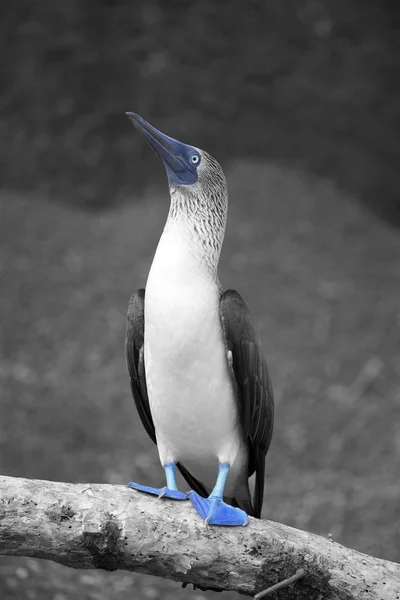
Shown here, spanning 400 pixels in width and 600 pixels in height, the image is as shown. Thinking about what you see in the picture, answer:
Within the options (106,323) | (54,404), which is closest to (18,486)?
(54,404)

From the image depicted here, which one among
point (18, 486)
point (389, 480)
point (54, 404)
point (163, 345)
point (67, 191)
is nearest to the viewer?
point (18, 486)

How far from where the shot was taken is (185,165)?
3.51 metres

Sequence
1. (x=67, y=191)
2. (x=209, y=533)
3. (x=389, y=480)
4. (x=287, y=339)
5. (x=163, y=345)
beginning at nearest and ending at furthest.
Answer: (x=209, y=533), (x=163, y=345), (x=389, y=480), (x=287, y=339), (x=67, y=191)

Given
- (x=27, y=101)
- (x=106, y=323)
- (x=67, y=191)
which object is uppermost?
(x=27, y=101)

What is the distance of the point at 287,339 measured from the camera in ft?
21.8

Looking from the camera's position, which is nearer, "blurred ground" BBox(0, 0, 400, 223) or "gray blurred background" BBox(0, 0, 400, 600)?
"gray blurred background" BBox(0, 0, 400, 600)

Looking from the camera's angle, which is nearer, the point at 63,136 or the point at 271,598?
the point at 271,598

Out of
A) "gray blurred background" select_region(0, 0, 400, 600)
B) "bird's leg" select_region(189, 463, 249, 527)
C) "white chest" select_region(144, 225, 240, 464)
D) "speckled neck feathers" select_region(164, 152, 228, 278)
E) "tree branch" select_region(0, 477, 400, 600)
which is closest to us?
"tree branch" select_region(0, 477, 400, 600)

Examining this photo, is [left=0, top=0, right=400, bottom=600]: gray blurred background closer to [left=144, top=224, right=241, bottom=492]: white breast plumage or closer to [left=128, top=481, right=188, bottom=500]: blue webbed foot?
[left=144, top=224, right=241, bottom=492]: white breast plumage

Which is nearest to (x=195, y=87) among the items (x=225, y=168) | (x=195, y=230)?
(x=225, y=168)

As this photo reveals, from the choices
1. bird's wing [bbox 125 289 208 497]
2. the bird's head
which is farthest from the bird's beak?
bird's wing [bbox 125 289 208 497]

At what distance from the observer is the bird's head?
348 cm

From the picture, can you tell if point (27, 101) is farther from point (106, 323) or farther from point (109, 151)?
point (106, 323)

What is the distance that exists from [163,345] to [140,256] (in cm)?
371
